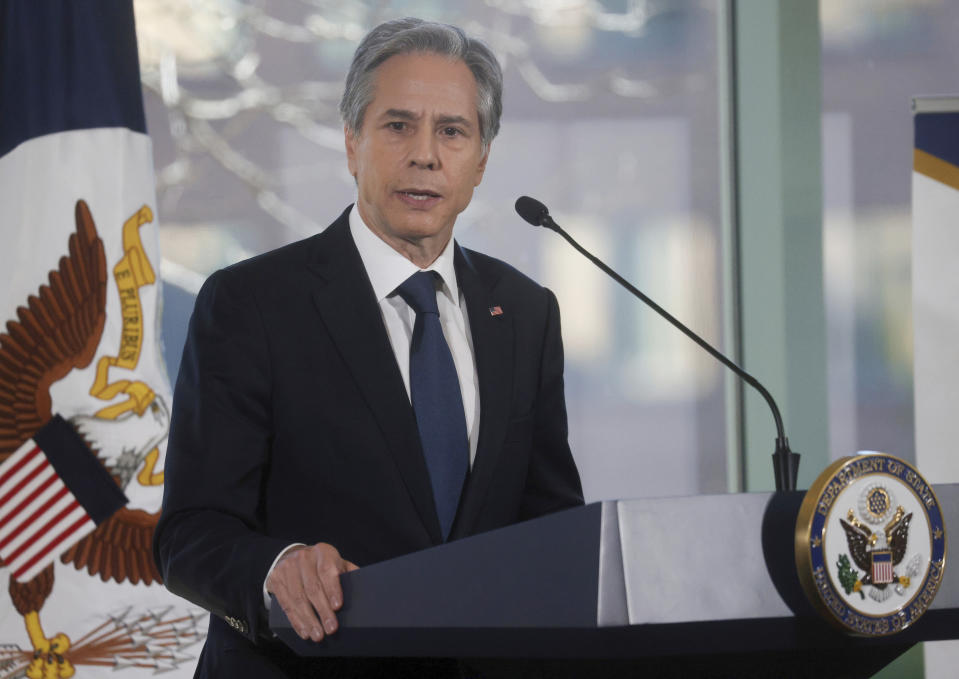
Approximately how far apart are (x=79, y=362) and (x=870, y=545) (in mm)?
2236

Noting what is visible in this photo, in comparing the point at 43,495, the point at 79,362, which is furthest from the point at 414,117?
the point at 43,495

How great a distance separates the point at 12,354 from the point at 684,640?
2.25 m

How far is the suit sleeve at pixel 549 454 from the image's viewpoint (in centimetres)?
129

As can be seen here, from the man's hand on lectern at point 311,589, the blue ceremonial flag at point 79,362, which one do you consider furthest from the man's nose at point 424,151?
the blue ceremonial flag at point 79,362

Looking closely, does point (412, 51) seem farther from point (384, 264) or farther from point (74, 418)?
point (74, 418)

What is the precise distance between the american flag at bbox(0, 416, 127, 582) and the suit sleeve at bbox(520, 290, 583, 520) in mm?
1534

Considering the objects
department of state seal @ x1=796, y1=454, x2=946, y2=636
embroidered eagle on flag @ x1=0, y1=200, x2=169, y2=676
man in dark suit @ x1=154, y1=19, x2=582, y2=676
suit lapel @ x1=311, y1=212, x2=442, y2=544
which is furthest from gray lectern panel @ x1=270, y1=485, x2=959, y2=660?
embroidered eagle on flag @ x1=0, y1=200, x2=169, y2=676

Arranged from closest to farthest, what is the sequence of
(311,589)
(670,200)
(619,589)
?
(619,589) → (311,589) → (670,200)

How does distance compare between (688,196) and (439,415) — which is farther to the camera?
(688,196)

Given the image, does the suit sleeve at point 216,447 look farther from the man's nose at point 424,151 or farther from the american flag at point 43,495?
the american flag at point 43,495

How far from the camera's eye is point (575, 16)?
324 centimetres

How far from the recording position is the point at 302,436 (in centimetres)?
108

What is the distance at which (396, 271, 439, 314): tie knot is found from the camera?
1177 mm

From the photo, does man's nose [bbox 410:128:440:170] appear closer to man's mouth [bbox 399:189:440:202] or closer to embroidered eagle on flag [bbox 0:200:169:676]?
man's mouth [bbox 399:189:440:202]
